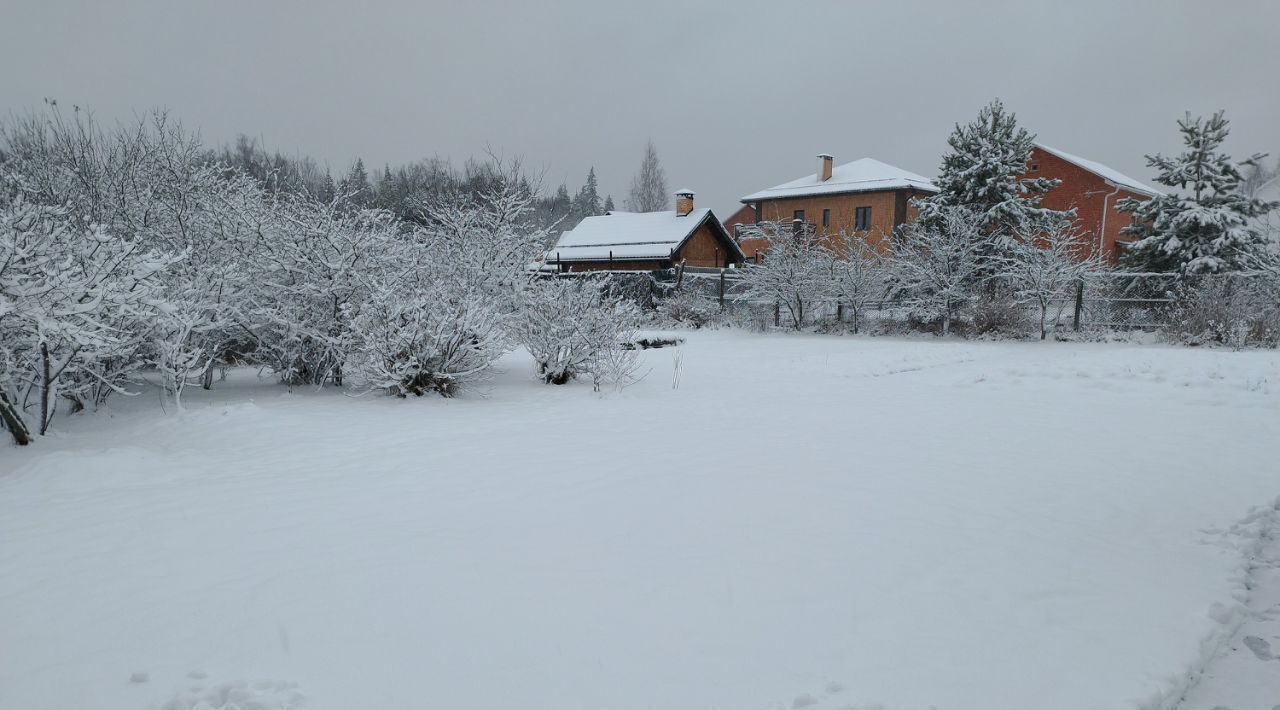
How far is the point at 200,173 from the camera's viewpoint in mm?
9852

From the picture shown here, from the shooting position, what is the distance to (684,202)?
31016 millimetres

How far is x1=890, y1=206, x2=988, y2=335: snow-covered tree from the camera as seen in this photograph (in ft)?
55.7

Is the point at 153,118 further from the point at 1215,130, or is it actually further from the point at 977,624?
the point at 1215,130

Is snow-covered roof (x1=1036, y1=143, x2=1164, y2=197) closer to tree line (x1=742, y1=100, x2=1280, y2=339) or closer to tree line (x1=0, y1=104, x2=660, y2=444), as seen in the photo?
tree line (x1=742, y1=100, x2=1280, y2=339)

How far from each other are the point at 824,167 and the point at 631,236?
35.9ft

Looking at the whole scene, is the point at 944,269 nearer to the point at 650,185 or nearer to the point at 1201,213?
the point at 1201,213

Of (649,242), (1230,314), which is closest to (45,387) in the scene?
(1230,314)

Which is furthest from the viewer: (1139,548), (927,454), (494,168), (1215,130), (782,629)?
(1215,130)

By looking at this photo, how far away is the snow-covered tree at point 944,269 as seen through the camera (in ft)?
55.7

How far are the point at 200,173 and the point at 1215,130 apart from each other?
21.0m

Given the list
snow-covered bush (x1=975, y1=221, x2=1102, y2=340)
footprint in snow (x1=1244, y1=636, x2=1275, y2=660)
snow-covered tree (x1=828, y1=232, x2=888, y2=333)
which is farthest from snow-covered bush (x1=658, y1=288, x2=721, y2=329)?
footprint in snow (x1=1244, y1=636, x2=1275, y2=660)

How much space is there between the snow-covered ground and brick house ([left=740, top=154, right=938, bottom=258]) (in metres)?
25.6

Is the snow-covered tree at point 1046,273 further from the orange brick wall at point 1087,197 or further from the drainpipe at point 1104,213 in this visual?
the orange brick wall at point 1087,197

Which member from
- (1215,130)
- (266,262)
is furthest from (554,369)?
(1215,130)
